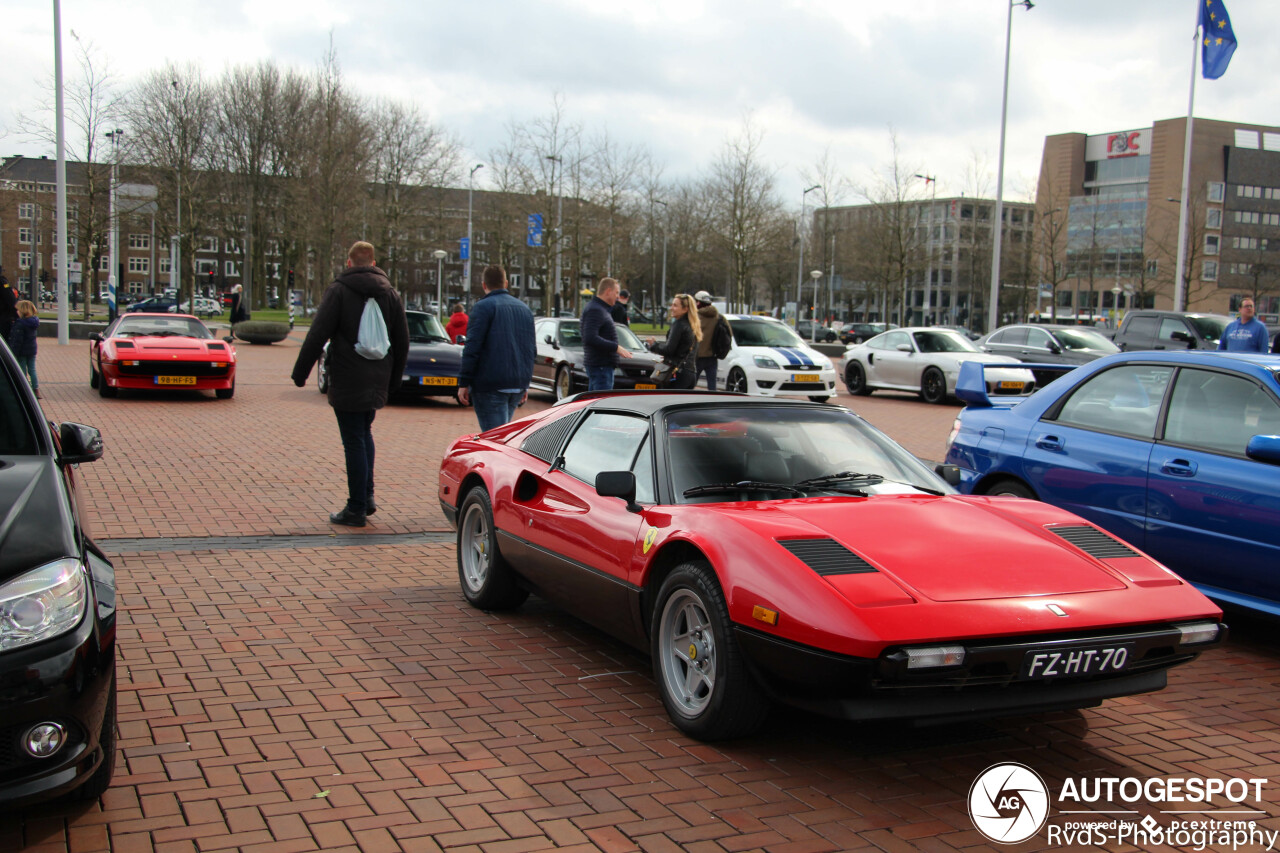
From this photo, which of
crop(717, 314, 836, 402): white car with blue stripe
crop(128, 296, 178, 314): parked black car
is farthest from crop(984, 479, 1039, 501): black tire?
crop(128, 296, 178, 314): parked black car

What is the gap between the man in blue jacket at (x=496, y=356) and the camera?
8.16 meters

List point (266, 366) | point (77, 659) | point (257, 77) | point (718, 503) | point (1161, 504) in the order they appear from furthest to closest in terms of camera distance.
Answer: point (257, 77), point (266, 366), point (1161, 504), point (718, 503), point (77, 659)

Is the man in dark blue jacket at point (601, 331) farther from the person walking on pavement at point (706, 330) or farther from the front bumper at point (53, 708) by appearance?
the front bumper at point (53, 708)

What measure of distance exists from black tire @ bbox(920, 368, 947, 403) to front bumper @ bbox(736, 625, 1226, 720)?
1671 centimetres

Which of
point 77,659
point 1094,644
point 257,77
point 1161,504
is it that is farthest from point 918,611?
point 257,77

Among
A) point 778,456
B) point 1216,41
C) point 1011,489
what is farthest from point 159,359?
point 1216,41

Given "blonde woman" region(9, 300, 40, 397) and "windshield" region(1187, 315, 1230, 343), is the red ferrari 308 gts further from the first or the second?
"windshield" region(1187, 315, 1230, 343)

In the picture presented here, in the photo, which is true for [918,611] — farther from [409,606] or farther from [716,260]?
[716,260]

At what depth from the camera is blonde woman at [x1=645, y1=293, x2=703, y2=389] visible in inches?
495

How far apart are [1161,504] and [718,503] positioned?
105 inches

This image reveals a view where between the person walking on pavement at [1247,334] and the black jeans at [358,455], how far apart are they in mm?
11006

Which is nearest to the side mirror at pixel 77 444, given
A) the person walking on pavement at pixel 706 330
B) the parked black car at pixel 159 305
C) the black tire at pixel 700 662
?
the black tire at pixel 700 662

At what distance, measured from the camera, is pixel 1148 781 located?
137 inches

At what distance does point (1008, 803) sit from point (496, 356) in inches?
227
